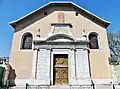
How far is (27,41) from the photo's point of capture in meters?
15.6

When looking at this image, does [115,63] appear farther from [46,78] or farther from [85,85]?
[46,78]

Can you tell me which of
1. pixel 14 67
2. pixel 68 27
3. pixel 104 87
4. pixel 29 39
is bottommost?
pixel 104 87

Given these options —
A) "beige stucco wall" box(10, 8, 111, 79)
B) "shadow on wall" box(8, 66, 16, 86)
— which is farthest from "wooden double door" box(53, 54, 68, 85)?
"shadow on wall" box(8, 66, 16, 86)

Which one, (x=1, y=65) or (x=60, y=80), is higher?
(x=1, y=65)

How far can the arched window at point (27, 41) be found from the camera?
15.4 metres

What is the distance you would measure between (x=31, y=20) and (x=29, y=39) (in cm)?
188

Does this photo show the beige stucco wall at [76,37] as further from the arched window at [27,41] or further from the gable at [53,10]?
the arched window at [27,41]

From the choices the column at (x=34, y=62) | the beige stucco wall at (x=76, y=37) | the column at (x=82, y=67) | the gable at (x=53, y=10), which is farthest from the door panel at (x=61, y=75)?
the gable at (x=53, y=10)

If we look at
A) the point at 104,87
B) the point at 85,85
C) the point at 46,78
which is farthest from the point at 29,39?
the point at 104,87

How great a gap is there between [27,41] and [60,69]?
3902mm

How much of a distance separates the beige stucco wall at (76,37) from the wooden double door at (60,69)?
2.03 metres

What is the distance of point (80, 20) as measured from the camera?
1633cm

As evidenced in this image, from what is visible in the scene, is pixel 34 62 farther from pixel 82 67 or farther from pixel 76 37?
pixel 76 37

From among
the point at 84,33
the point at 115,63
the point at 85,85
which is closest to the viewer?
the point at 85,85
